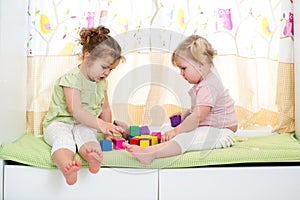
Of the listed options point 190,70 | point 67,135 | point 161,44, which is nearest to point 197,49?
point 190,70

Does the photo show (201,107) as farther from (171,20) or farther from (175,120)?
(171,20)

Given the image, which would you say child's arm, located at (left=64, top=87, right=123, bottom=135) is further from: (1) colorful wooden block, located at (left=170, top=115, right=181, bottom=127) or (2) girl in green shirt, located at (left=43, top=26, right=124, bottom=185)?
(1) colorful wooden block, located at (left=170, top=115, right=181, bottom=127)

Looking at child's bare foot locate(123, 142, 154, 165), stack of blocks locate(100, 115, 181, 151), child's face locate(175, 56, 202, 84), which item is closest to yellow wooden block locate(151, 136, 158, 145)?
stack of blocks locate(100, 115, 181, 151)

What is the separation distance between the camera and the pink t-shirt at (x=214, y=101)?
1.69m

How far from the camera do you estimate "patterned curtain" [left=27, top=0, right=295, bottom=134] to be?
1901 mm

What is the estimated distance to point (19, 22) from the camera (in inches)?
69.7

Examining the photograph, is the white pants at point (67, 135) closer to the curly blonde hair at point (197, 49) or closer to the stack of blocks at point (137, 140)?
the stack of blocks at point (137, 140)

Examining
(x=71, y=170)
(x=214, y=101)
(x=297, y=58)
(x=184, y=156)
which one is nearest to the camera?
(x=71, y=170)

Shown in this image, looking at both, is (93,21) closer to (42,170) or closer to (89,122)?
(89,122)

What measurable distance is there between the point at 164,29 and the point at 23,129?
2.47ft

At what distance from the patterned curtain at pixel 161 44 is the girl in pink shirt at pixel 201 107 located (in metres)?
0.13

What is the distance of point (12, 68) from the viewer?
1667 mm

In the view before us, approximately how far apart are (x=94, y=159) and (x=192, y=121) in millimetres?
436

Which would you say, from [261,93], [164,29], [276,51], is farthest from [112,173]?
[276,51]
